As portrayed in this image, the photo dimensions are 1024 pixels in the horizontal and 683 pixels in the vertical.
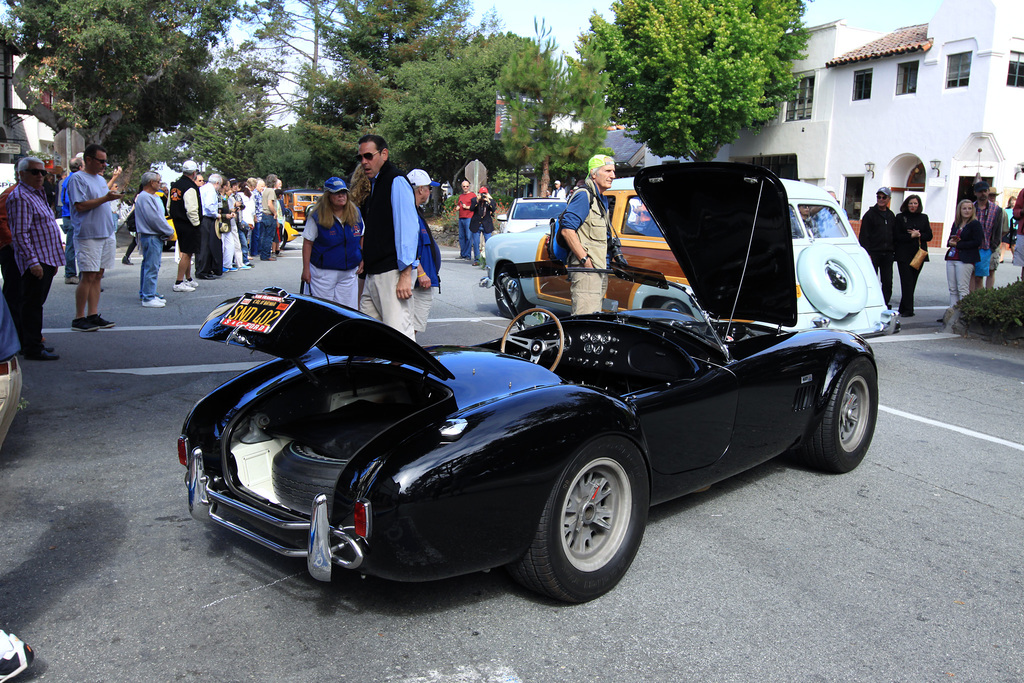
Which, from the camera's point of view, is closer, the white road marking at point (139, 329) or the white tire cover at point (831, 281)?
the white tire cover at point (831, 281)

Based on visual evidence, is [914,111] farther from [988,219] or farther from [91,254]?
[91,254]

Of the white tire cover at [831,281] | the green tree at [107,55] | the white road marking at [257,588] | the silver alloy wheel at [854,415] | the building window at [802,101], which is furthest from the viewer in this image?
the building window at [802,101]

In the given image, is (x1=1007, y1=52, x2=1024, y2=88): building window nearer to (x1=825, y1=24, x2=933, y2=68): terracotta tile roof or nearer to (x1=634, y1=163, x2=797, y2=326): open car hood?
(x1=825, y1=24, x2=933, y2=68): terracotta tile roof

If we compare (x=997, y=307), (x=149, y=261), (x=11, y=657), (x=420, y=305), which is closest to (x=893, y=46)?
(x=997, y=307)

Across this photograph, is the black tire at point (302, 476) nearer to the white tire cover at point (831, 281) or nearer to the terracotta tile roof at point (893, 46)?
the white tire cover at point (831, 281)

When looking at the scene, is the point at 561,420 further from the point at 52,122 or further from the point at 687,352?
the point at 52,122

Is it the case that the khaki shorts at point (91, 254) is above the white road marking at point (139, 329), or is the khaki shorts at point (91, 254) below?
above

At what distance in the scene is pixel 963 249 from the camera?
11.1 metres

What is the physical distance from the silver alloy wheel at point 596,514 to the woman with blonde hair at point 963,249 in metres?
9.41

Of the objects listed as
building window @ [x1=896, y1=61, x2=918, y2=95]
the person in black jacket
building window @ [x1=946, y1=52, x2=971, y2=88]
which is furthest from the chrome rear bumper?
building window @ [x1=896, y1=61, x2=918, y2=95]

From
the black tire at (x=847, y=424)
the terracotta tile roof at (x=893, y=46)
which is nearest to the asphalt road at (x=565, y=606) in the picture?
the black tire at (x=847, y=424)

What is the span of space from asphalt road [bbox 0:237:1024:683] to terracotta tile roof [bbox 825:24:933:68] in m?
27.5

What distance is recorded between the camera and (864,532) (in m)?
3.90

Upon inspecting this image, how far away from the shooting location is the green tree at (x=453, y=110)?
34.2 metres
